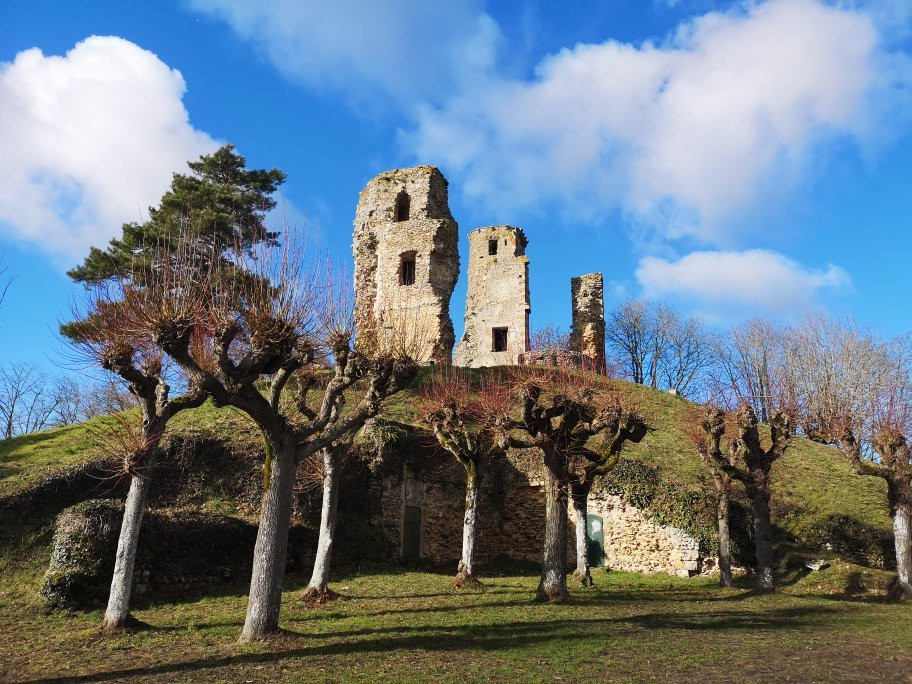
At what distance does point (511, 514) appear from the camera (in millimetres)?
20141

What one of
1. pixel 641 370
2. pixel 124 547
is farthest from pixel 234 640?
pixel 641 370

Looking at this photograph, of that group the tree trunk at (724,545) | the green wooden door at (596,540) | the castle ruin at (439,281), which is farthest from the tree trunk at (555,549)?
the castle ruin at (439,281)

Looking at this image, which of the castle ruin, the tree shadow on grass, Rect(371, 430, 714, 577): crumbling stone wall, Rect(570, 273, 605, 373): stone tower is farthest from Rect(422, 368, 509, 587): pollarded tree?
Rect(570, 273, 605, 373): stone tower

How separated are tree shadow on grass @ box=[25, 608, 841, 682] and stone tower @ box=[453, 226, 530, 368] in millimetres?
24132

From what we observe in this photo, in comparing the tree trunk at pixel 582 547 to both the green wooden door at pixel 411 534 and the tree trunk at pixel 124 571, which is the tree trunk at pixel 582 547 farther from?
the tree trunk at pixel 124 571

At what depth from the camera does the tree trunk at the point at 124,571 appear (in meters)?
9.48

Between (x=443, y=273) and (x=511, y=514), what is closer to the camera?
(x=511, y=514)

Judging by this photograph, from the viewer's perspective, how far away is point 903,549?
1496 centimetres

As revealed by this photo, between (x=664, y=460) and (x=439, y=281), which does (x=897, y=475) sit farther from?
(x=439, y=281)

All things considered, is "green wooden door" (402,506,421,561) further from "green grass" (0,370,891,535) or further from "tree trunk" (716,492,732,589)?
"tree trunk" (716,492,732,589)

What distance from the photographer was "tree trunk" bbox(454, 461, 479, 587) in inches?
556

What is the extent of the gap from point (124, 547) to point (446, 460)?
10516 mm

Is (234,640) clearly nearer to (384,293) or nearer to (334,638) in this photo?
(334,638)

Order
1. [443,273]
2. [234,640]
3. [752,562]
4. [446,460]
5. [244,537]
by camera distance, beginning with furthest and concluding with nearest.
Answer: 1. [443,273]
2. [446,460]
3. [752,562]
4. [244,537]
5. [234,640]
